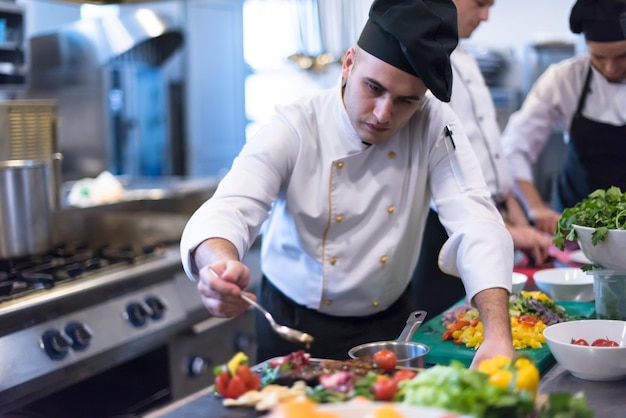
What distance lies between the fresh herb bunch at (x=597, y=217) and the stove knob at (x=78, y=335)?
4.97ft

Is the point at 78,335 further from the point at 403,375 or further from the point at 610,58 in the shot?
the point at 610,58

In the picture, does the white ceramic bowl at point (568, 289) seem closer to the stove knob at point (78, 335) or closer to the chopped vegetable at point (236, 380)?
the chopped vegetable at point (236, 380)

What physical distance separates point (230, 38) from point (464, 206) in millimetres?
4842

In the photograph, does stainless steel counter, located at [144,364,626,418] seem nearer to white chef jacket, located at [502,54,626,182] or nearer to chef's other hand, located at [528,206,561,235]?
chef's other hand, located at [528,206,561,235]

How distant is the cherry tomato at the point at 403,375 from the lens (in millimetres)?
1315

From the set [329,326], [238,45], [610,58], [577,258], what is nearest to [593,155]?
[610,58]

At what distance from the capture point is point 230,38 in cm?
650

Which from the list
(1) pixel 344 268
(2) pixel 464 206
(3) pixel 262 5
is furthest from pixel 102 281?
(3) pixel 262 5

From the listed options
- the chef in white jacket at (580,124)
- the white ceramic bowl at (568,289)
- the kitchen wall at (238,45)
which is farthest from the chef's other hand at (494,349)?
the kitchen wall at (238,45)

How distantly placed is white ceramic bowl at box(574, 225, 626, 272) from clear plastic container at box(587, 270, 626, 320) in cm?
3

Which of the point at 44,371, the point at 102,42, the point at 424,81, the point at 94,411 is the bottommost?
the point at 94,411

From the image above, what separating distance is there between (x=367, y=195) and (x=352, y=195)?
0.04m

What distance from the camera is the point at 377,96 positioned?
73.4 inches

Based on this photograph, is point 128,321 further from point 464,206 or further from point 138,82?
point 138,82
